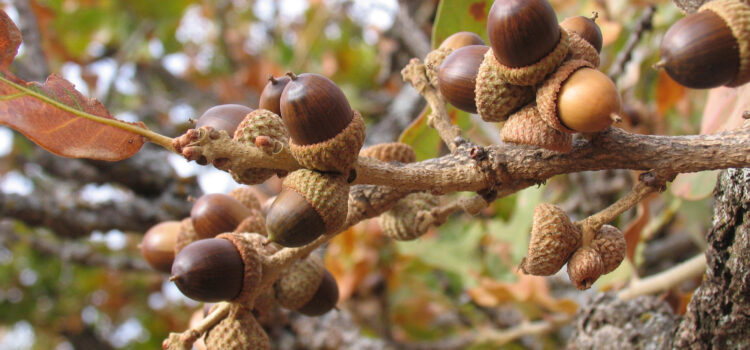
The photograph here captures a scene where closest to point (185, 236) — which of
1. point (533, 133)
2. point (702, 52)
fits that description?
point (533, 133)

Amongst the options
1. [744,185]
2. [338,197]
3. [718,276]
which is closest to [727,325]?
[718,276]

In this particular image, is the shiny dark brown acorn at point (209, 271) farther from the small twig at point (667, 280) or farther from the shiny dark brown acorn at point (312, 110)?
the small twig at point (667, 280)

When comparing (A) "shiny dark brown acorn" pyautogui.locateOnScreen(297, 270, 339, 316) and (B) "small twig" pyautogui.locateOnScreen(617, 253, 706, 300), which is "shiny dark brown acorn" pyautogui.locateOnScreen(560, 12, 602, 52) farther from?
(B) "small twig" pyautogui.locateOnScreen(617, 253, 706, 300)

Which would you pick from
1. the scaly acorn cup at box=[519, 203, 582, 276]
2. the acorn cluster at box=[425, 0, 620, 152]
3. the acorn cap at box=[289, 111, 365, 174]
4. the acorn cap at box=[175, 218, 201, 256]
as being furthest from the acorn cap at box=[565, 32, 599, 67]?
the acorn cap at box=[175, 218, 201, 256]

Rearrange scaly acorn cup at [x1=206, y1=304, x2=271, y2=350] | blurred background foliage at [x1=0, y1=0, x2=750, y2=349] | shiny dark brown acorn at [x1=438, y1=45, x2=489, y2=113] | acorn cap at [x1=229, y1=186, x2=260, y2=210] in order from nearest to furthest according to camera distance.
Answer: shiny dark brown acorn at [x1=438, y1=45, x2=489, y2=113], scaly acorn cup at [x1=206, y1=304, x2=271, y2=350], acorn cap at [x1=229, y1=186, x2=260, y2=210], blurred background foliage at [x1=0, y1=0, x2=750, y2=349]

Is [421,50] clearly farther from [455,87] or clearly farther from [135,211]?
[455,87]

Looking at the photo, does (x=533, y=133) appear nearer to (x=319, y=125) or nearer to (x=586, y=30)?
(x=586, y=30)
